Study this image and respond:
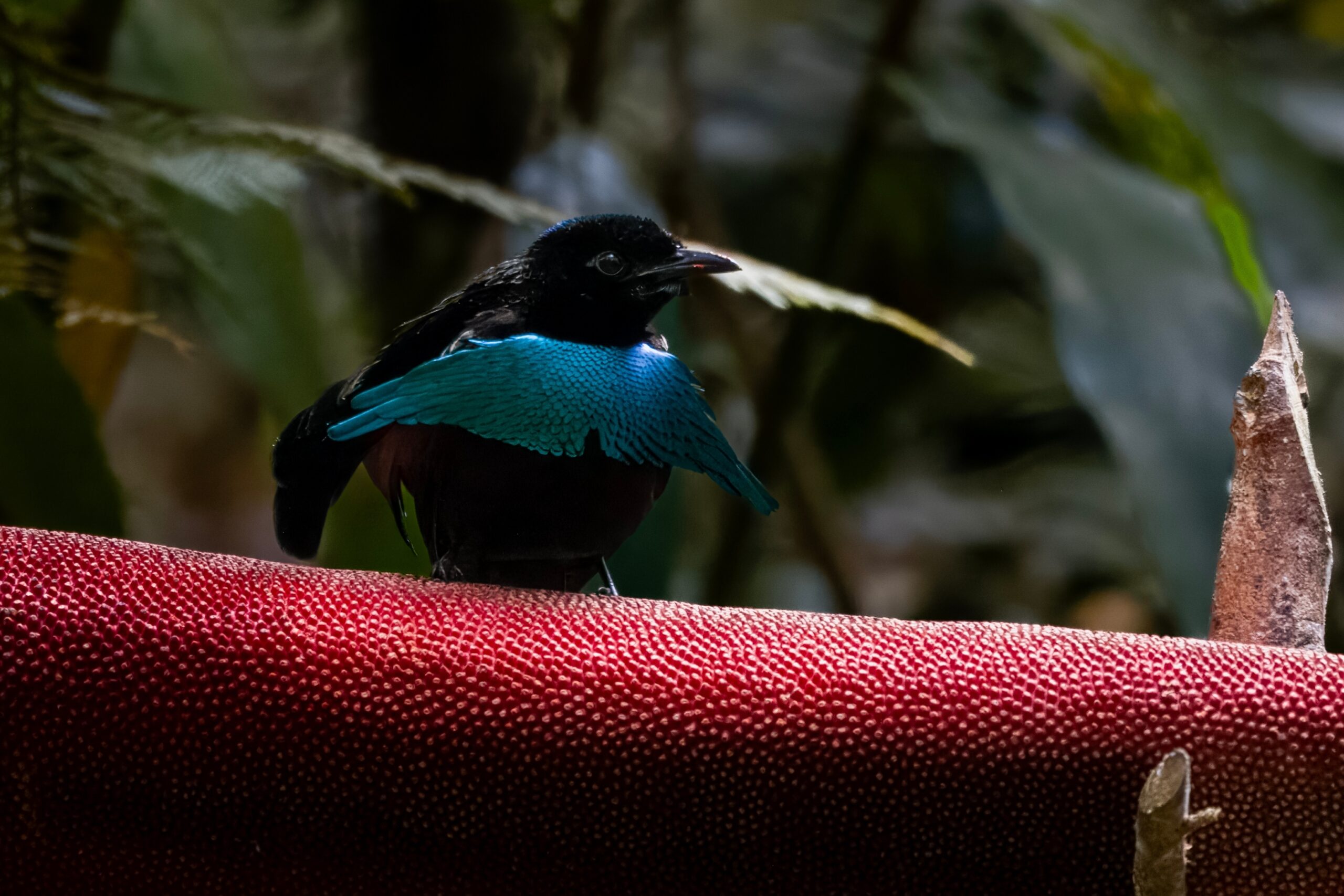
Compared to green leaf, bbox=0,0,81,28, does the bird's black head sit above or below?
below

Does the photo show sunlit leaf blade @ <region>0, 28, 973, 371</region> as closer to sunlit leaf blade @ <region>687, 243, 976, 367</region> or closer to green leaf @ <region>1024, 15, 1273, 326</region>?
sunlit leaf blade @ <region>687, 243, 976, 367</region>

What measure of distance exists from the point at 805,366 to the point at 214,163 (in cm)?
64

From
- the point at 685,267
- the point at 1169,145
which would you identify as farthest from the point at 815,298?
the point at 1169,145

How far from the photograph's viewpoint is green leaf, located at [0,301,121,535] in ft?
1.86

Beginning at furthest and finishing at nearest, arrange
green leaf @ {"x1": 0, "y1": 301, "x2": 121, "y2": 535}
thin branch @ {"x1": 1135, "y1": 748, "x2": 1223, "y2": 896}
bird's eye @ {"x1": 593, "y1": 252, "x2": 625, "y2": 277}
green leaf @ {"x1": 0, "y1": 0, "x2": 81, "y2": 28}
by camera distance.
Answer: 1. green leaf @ {"x1": 0, "y1": 0, "x2": 81, "y2": 28}
2. green leaf @ {"x1": 0, "y1": 301, "x2": 121, "y2": 535}
3. bird's eye @ {"x1": 593, "y1": 252, "x2": 625, "y2": 277}
4. thin branch @ {"x1": 1135, "y1": 748, "x2": 1223, "y2": 896}

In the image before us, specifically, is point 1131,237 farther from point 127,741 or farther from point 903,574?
point 903,574

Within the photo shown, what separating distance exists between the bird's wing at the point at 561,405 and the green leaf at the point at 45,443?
0.25 m

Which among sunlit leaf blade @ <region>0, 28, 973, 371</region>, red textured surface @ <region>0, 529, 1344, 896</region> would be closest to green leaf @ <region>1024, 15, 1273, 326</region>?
sunlit leaf blade @ <region>0, 28, 973, 371</region>

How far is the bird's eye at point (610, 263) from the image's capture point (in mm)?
413

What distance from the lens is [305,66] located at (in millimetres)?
1557

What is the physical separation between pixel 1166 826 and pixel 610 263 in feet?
0.82

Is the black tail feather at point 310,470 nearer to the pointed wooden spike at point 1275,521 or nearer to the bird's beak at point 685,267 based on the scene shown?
the bird's beak at point 685,267

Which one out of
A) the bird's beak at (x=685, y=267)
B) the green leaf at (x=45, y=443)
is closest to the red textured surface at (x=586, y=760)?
the bird's beak at (x=685, y=267)

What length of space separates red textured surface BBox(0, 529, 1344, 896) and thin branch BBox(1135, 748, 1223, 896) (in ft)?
0.09
